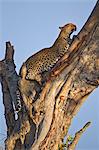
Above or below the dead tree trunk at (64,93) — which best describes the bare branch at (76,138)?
below

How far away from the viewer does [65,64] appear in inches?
105

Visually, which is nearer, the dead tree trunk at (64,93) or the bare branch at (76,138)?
the dead tree trunk at (64,93)

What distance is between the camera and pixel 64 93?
2691 millimetres

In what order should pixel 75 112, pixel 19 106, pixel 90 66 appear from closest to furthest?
1. pixel 90 66
2. pixel 75 112
3. pixel 19 106

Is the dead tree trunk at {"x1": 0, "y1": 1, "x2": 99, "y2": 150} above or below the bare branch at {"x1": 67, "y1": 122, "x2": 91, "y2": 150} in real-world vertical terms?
above

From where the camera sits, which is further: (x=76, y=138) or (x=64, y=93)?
(x=76, y=138)

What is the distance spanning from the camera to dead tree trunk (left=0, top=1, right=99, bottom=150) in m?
2.65

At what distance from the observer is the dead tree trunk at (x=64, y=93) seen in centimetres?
265

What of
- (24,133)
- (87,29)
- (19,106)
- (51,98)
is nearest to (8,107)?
(19,106)

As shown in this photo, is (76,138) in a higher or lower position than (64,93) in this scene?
lower

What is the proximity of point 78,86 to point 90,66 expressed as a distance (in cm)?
21

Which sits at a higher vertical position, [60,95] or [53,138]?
[60,95]

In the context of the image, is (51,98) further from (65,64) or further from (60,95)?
(65,64)

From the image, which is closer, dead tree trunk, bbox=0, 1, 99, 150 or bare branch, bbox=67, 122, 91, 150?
dead tree trunk, bbox=0, 1, 99, 150
